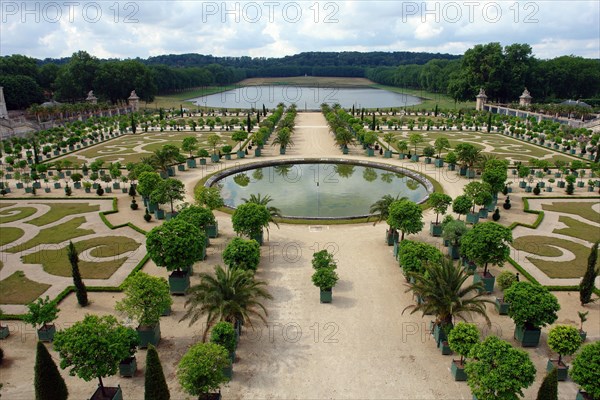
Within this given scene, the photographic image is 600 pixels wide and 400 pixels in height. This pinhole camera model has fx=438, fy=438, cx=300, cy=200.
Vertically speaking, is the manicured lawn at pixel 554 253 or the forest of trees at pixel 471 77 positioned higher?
the forest of trees at pixel 471 77

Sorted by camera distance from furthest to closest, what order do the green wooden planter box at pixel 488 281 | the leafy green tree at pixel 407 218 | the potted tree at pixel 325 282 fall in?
the leafy green tree at pixel 407 218, the green wooden planter box at pixel 488 281, the potted tree at pixel 325 282

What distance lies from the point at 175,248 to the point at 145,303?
4.18m

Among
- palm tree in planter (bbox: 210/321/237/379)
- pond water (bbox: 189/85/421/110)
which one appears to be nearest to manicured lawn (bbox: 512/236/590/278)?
palm tree in planter (bbox: 210/321/237/379)

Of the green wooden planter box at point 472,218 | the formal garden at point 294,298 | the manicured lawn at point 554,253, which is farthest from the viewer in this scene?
the green wooden planter box at point 472,218

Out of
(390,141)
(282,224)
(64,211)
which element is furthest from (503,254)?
(390,141)

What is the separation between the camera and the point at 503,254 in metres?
21.5

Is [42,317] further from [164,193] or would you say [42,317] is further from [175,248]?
[164,193]

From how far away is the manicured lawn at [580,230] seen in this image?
2917 cm

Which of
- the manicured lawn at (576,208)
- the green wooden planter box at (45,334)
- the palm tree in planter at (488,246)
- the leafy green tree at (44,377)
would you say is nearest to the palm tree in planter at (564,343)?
the palm tree in planter at (488,246)

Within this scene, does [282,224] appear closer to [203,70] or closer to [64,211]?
[64,211]

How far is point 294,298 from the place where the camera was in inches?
848

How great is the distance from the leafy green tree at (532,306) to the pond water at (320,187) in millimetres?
15702

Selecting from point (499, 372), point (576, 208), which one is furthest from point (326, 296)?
point (576, 208)

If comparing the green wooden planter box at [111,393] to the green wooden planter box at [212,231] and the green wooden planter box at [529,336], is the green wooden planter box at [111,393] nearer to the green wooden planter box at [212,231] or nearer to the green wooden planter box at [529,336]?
the green wooden planter box at [212,231]
